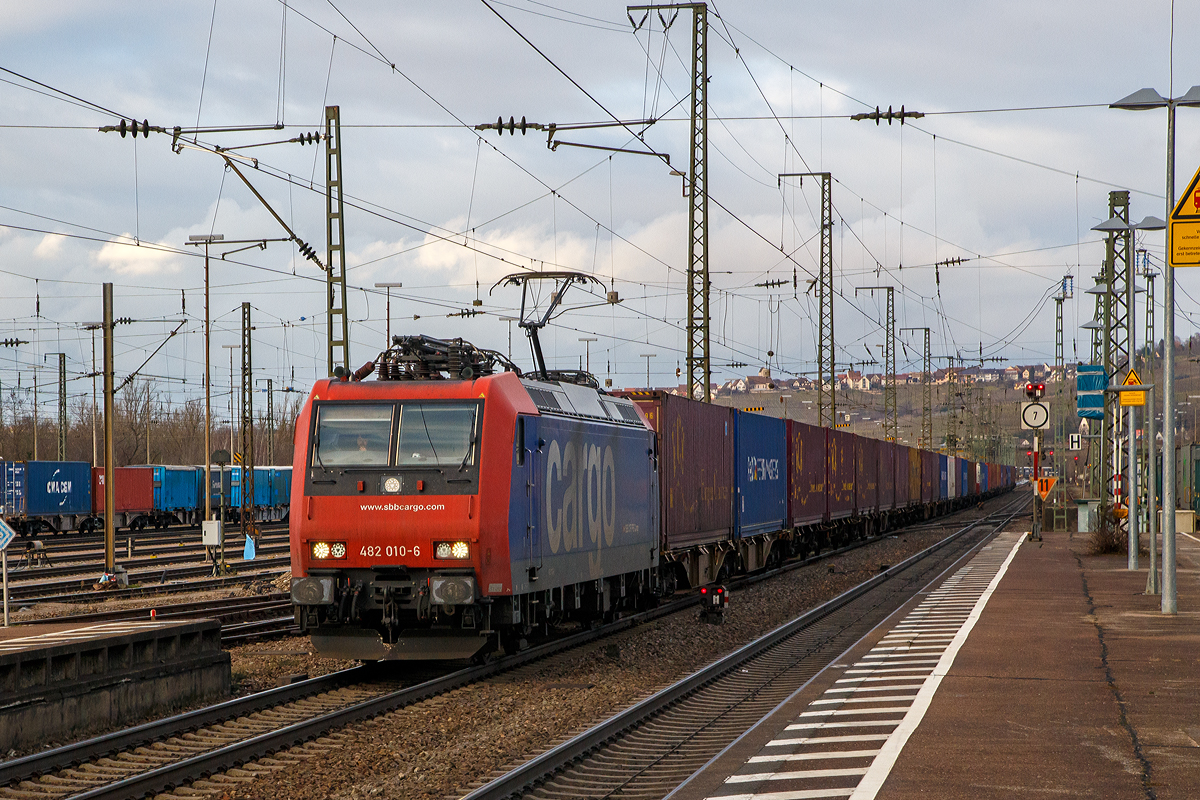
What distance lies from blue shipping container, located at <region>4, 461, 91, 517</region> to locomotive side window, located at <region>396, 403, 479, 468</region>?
3845 cm

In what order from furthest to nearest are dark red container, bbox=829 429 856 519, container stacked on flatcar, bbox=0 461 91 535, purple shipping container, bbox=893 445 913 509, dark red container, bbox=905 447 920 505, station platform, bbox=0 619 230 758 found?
1. dark red container, bbox=905 447 920 505
2. purple shipping container, bbox=893 445 913 509
3. container stacked on flatcar, bbox=0 461 91 535
4. dark red container, bbox=829 429 856 519
5. station platform, bbox=0 619 230 758

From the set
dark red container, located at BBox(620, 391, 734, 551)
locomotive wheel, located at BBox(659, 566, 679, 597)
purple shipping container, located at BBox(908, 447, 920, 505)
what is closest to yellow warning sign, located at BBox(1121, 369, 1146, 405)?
dark red container, located at BBox(620, 391, 734, 551)

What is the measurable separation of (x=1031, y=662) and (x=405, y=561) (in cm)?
702

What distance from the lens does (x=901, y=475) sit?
49406 millimetres

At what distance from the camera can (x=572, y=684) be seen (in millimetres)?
13422

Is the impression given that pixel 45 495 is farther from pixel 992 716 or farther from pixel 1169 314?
pixel 992 716

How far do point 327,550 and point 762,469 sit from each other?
1605 cm

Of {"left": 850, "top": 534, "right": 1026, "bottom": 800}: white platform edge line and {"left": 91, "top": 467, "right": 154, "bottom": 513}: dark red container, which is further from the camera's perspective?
{"left": 91, "top": 467, "right": 154, "bottom": 513}: dark red container

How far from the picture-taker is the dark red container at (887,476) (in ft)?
146

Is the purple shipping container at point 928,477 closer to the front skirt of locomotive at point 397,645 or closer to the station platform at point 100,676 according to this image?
the front skirt of locomotive at point 397,645

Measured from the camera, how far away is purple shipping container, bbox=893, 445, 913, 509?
157 ft

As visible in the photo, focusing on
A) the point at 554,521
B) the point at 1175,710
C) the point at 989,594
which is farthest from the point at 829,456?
the point at 1175,710

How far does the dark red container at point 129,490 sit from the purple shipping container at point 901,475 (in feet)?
107

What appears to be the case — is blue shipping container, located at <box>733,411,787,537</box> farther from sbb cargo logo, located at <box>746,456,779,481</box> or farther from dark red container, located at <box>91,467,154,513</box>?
dark red container, located at <box>91,467,154,513</box>
